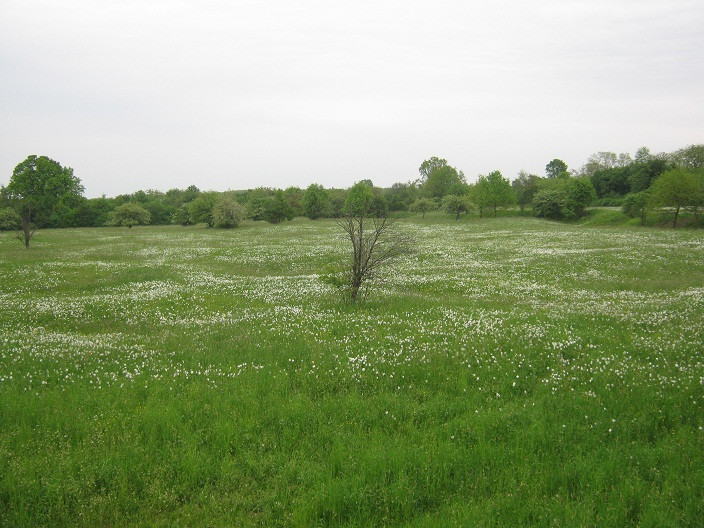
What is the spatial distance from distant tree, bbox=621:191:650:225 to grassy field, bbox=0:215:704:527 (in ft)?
186

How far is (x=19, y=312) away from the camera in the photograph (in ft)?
52.3

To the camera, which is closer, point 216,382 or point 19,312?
point 216,382

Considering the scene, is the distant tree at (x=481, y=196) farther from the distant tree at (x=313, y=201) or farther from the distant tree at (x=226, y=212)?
the distant tree at (x=226, y=212)

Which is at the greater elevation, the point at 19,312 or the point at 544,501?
the point at 19,312

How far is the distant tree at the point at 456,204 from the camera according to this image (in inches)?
3553

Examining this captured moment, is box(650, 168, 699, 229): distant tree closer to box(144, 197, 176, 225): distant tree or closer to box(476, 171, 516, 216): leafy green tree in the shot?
box(476, 171, 516, 216): leafy green tree

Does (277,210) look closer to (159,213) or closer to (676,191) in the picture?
(159,213)

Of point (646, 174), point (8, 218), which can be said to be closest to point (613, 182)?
point (646, 174)

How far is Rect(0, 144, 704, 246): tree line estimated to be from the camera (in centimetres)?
6219

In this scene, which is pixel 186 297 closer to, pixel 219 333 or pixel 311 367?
pixel 219 333

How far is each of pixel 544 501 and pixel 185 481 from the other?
5110 mm

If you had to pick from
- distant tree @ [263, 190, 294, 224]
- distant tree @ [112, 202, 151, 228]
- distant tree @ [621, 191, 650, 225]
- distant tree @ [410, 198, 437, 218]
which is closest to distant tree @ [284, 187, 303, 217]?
distant tree @ [263, 190, 294, 224]

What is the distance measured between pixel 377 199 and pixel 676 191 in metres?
50.7

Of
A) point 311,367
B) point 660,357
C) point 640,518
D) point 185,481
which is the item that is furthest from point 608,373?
point 185,481
